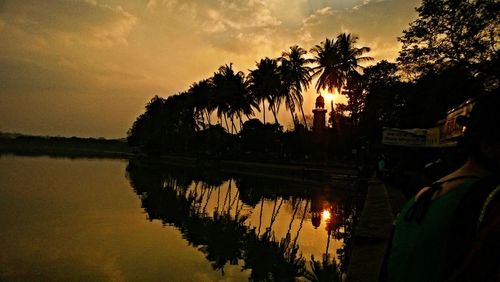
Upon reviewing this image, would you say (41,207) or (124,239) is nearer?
(124,239)

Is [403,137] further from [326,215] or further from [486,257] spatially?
[486,257]

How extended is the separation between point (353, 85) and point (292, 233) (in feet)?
118

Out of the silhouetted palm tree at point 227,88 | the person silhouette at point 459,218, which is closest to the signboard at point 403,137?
the person silhouette at point 459,218

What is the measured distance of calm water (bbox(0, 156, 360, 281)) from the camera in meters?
8.59

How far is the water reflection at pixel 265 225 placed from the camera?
30.9 feet

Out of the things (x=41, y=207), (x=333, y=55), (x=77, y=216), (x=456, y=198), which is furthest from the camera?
(x=333, y=55)

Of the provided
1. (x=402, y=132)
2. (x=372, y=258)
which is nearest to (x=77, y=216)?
(x=372, y=258)

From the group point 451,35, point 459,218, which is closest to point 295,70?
point 451,35

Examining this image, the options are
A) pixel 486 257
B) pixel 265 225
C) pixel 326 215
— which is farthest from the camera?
pixel 326 215

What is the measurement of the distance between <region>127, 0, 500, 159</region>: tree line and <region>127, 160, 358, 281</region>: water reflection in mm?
8599

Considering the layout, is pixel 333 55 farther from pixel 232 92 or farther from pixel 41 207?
pixel 41 207

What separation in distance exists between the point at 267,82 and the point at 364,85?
12.0 metres

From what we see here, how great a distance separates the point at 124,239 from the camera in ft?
36.9

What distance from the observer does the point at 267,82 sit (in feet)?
157
